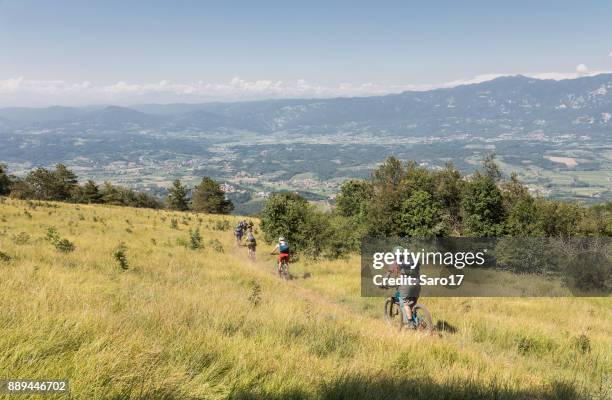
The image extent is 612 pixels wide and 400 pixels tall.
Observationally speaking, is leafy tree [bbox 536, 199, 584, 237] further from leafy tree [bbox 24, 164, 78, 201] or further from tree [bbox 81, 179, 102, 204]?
leafy tree [bbox 24, 164, 78, 201]

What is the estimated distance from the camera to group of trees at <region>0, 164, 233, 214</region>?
64000mm

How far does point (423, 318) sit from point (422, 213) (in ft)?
83.5

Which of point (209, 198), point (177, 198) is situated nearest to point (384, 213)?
point (209, 198)

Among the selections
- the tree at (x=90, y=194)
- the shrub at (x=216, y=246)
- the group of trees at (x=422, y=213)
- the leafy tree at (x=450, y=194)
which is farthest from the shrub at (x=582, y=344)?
the tree at (x=90, y=194)

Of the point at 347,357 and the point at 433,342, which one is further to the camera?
the point at 433,342

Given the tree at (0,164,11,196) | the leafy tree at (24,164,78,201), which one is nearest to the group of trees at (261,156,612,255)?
the leafy tree at (24,164,78,201)

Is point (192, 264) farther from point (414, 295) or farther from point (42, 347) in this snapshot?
point (42, 347)

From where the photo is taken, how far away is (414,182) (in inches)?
1722

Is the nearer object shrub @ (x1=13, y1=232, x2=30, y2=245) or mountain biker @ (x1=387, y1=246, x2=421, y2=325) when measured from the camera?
mountain biker @ (x1=387, y1=246, x2=421, y2=325)

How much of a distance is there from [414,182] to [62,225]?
34.2 m

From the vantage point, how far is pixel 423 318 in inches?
357

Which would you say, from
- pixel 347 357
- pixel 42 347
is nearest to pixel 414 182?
pixel 347 357

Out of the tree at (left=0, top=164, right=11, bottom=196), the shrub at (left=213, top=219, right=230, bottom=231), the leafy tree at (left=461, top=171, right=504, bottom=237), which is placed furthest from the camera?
the tree at (left=0, top=164, right=11, bottom=196)

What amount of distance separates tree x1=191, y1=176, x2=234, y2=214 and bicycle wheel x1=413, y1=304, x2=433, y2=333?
64384 mm
